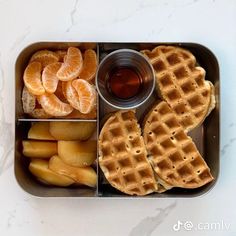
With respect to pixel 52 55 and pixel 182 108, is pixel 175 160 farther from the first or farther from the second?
pixel 52 55

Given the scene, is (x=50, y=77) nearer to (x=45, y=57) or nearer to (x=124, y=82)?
(x=45, y=57)

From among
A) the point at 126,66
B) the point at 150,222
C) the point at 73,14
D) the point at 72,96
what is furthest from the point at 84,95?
the point at 150,222

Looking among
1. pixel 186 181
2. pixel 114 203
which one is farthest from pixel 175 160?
pixel 114 203

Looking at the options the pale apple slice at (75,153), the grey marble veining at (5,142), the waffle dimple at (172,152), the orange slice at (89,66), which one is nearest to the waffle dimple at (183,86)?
the waffle dimple at (172,152)

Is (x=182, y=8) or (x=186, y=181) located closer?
(x=186, y=181)

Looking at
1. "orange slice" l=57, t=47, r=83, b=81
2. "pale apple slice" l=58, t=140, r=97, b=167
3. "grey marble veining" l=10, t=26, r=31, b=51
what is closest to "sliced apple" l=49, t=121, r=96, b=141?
"pale apple slice" l=58, t=140, r=97, b=167
